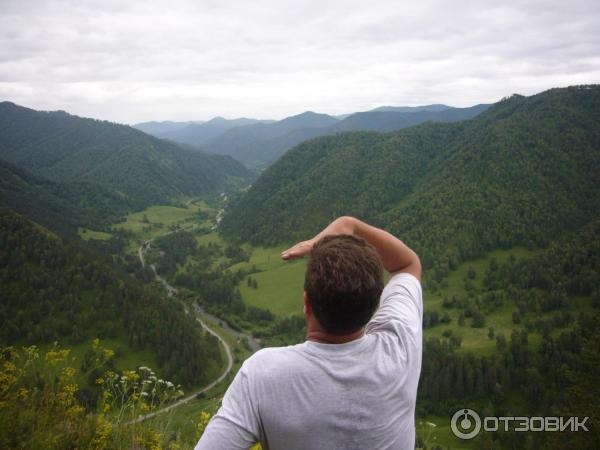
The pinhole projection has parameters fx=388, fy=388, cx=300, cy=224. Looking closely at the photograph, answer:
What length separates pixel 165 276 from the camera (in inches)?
4803

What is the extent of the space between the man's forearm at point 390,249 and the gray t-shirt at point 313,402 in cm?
111

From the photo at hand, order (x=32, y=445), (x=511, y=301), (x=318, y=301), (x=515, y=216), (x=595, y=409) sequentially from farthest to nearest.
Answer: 1. (x=515, y=216)
2. (x=511, y=301)
3. (x=595, y=409)
4. (x=32, y=445)
5. (x=318, y=301)

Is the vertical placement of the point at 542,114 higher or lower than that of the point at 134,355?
higher

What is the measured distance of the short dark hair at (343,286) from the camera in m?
2.23

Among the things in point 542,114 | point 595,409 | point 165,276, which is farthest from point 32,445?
point 542,114

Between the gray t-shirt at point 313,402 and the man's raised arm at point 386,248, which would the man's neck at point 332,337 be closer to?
the gray t-shirt at point 313,402

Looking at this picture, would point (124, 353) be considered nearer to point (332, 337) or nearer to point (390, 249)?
point (390, 249)

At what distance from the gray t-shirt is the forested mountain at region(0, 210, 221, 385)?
6824cm

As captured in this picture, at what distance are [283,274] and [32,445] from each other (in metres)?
115

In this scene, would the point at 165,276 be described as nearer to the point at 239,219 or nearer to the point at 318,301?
the point at 239,219

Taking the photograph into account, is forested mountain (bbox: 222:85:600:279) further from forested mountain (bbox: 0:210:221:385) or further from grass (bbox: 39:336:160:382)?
grass (bbox: 39:336:160:382)

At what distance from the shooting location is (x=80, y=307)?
73.9 m

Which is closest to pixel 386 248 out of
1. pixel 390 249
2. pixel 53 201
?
pixel 390 249

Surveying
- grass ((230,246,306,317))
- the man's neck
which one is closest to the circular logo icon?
the man's neck
